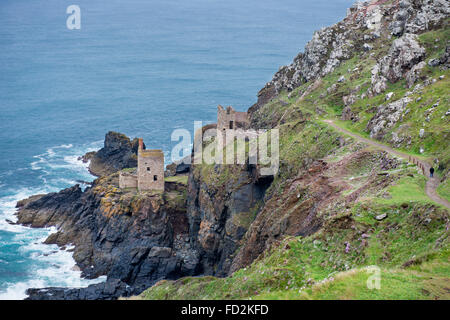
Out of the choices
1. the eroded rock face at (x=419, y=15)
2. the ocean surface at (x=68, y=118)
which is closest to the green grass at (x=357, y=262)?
the ocean surface at (x=68, y=118)

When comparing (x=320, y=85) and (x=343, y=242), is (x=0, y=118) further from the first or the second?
(x=343, y=242)

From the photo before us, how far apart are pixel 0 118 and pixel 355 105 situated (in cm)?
10648

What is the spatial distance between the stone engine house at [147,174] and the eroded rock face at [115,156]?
64.4 feet

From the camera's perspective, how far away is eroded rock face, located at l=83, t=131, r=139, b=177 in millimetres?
94000

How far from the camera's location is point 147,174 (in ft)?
236

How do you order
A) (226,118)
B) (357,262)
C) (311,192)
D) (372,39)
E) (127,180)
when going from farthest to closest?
(372,39), (127,180), (226,118), (311,192), (357,262)

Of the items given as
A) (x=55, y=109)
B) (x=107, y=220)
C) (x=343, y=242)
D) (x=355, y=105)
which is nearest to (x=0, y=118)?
(x=55, y=109)

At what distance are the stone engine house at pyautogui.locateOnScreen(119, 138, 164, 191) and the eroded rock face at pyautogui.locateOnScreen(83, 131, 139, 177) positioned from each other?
19642 mm

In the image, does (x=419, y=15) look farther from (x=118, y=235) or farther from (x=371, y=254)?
(x=371, y=254)

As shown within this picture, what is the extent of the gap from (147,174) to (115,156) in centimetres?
2699

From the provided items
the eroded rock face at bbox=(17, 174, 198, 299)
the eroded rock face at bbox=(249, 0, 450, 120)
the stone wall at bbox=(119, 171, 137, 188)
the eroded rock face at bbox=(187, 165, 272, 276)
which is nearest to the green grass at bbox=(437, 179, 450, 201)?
the eroded rock face at bbox=(187, 165, 272, 276)

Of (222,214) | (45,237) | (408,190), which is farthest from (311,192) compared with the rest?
(45,237)

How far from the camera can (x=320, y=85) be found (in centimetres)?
7519
